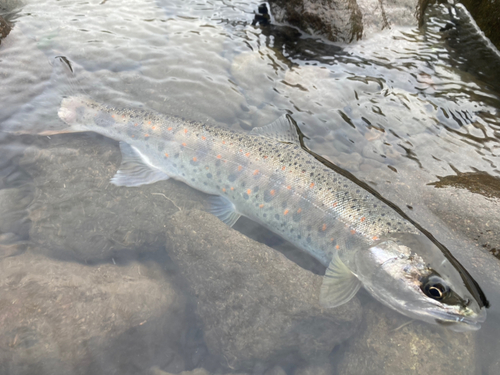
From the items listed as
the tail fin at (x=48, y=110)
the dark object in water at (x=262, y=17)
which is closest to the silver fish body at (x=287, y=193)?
the tail fin at (x=48, y=110)

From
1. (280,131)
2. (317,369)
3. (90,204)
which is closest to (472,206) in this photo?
(280,131)

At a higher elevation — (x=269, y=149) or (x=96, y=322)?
(x=269, y=149)

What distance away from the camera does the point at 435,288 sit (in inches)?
132

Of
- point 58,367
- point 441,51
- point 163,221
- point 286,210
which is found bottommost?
point 58,367

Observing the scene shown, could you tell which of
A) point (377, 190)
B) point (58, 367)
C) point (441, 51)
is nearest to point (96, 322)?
point (58, 367)

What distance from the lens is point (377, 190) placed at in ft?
14.6

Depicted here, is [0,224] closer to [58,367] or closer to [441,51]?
[58,367]

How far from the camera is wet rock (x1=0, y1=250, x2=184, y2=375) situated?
11.1 ft

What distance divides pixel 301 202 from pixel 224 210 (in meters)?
1.09

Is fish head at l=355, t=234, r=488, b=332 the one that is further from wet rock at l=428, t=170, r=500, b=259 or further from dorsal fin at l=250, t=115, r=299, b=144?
dorsal fin at l=250, t=115, r=299, b=144

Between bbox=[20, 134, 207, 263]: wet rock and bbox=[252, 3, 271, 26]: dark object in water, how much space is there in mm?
4161

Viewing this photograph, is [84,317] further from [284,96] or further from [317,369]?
[284,96]

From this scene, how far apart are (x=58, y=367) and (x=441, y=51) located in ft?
26.3

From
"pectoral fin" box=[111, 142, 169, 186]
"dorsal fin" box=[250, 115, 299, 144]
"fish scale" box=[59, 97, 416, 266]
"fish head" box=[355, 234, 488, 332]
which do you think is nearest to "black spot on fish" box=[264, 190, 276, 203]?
"fish scale" box=[59, 97, 416, 266]
